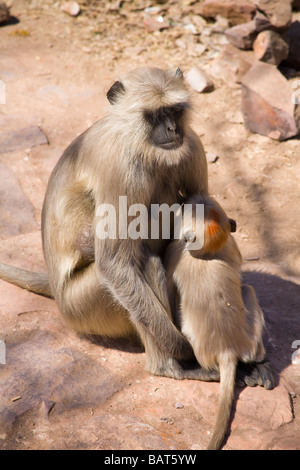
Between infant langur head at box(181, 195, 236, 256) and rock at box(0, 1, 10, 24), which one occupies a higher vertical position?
infant langur head at box(181, 195, 236, 256)

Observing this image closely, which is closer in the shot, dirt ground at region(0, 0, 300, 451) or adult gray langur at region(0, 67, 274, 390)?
dirt ground at region(0, 0, 300, 451)

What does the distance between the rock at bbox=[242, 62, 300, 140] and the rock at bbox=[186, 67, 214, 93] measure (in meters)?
0.42

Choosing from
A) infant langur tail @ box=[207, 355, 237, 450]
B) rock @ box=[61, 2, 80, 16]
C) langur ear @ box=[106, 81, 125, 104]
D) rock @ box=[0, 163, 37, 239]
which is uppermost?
langur ear @ box=[106, 81, 125, 104]

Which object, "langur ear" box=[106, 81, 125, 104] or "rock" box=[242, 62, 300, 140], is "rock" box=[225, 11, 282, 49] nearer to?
"rock" box=[242, 62, 300, 140]

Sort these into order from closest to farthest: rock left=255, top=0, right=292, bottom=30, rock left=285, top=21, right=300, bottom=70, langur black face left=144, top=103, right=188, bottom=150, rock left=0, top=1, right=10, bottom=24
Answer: langur black face left=144, top=103, right=188, bottom=150
rock left=255, top=0, right=292, bottom=30
rock left=285, top=21, right=300, bottom=70
rock left=0, top=1, right=10, bottom=24

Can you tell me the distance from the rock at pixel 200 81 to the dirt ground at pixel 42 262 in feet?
0.34

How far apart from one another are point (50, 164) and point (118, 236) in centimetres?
233

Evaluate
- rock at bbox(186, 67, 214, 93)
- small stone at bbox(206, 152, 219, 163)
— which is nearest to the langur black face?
small stone at bbox(206, 152, 219, 163)

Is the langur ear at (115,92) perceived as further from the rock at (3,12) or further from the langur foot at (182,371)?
the rock at (3,12)

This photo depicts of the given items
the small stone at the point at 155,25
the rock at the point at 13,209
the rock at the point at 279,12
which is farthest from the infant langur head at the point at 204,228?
the small stone at the point at 155,25

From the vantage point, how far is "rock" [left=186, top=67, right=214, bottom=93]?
6.25m

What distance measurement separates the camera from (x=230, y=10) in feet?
22.6

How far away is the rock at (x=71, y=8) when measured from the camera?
24.9 feet

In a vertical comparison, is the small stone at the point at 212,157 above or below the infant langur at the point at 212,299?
below
